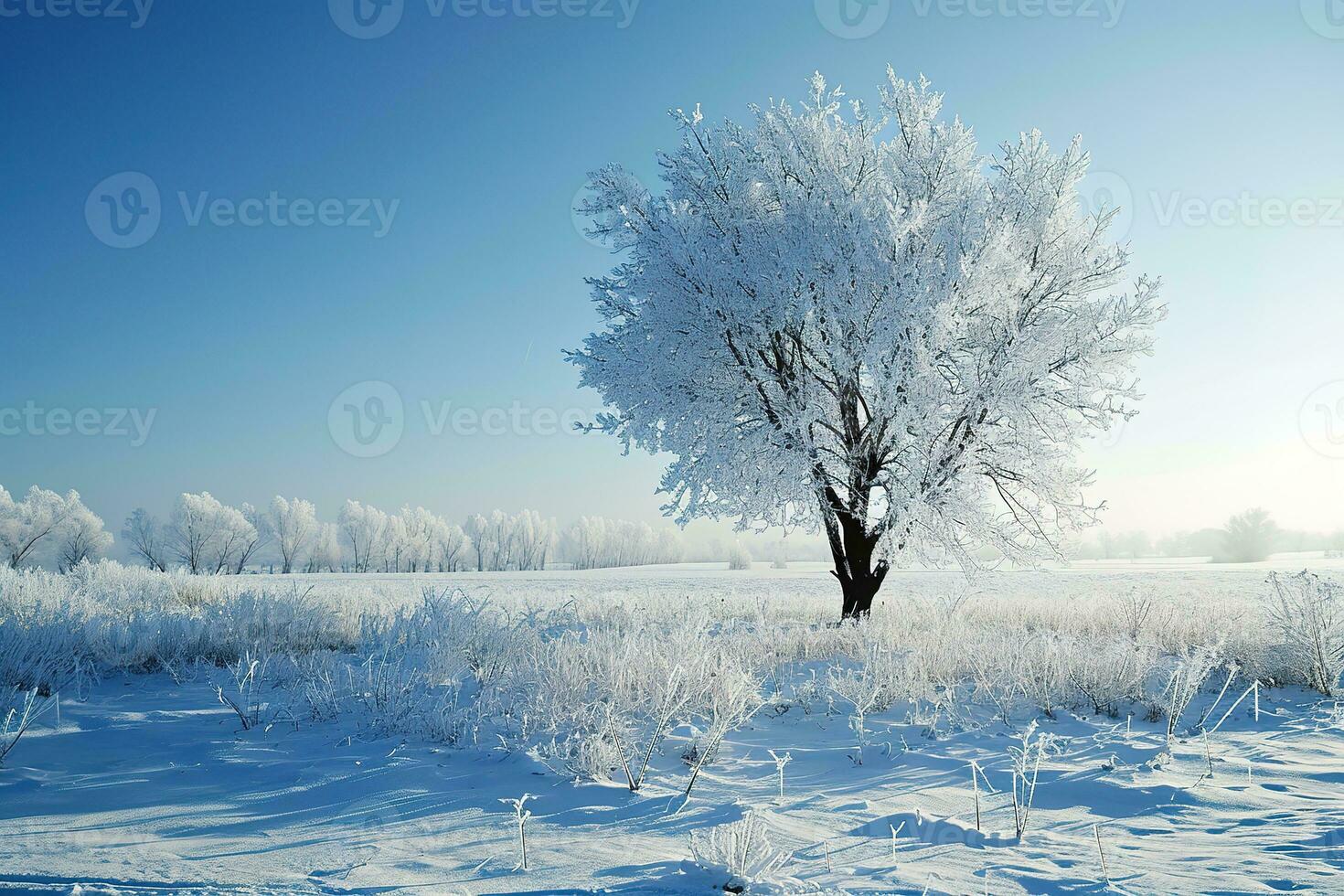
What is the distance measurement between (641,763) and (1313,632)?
676 centimetres

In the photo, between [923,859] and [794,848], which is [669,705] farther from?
[923,859]

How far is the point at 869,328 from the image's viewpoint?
9227 millimetres

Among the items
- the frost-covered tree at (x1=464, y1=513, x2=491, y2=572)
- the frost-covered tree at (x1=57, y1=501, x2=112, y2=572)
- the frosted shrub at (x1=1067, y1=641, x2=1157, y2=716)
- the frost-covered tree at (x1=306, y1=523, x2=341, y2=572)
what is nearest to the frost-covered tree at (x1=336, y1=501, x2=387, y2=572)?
the frost-covered tree at (x1=306, y1=523, x2=341, y2=572)

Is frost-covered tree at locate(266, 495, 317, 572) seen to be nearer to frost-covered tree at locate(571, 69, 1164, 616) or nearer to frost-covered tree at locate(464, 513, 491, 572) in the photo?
frost-covered tree at locate(464, 513, 491, 572)

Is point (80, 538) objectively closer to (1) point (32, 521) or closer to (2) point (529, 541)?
(1) point (32, 521)

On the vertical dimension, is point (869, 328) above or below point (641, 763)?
above

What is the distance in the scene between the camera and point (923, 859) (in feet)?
9.70

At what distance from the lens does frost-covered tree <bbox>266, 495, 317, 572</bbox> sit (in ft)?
220

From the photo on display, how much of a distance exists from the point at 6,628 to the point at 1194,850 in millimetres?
9030

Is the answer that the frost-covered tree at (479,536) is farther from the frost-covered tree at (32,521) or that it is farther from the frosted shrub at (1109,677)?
the frosted shrub at (1109,677)

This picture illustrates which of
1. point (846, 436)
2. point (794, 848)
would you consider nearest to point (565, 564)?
point (846, 436)

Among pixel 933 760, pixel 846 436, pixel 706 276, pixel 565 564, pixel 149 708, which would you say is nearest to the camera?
pixel 933 760

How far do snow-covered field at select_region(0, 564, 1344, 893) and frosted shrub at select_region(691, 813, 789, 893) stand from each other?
0.01 m

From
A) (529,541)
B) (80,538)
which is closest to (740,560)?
(529,541)
